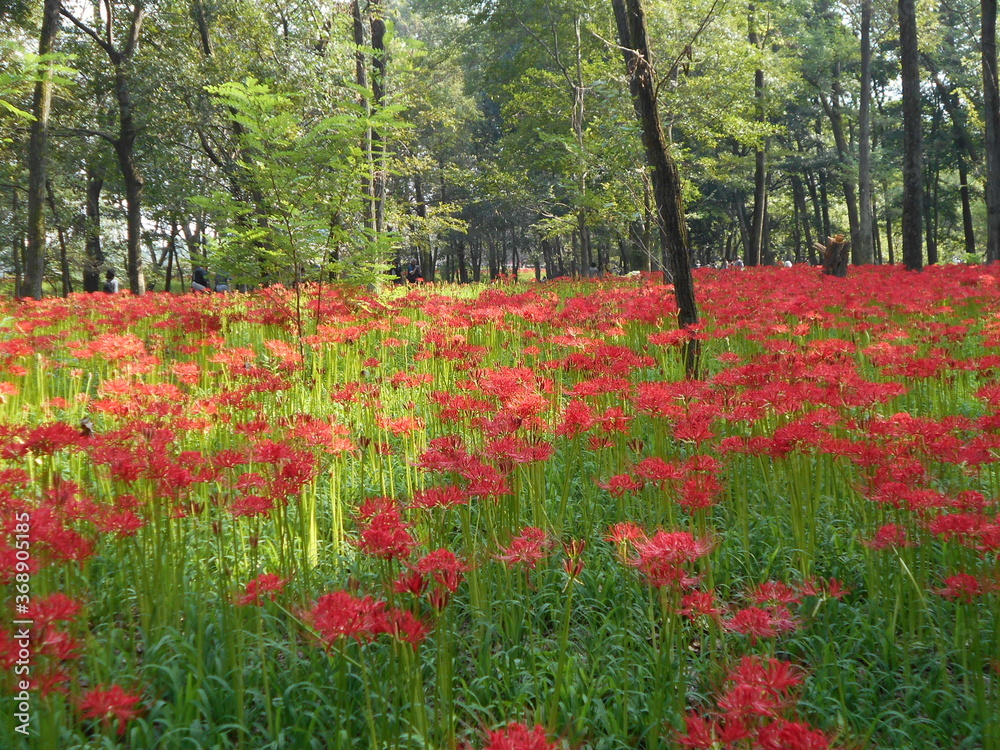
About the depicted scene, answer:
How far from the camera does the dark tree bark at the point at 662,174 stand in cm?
549

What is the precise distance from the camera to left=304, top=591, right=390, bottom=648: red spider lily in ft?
4.60

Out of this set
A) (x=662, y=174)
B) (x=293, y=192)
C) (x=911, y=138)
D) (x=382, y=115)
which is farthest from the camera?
(x=911, y=138)

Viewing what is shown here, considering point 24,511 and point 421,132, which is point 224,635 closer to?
point 24,511

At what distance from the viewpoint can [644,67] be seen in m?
5.41

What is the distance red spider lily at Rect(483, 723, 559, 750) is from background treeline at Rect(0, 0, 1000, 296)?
13.3ft

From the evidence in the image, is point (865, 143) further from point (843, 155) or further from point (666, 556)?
point (666, 556)

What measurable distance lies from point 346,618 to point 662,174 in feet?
17.0

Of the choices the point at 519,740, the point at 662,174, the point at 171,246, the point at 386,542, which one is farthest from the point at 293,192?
the point at 171,246

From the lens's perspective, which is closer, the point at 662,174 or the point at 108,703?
the point at 108,703

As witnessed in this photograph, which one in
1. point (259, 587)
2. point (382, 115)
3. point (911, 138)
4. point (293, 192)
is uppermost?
point (911, 138)

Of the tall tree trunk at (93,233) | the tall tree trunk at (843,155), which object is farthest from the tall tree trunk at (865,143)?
the tall tree trunk at (93,233)

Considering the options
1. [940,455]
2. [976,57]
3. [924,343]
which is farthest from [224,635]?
[976,57]

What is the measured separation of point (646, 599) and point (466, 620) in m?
0.81

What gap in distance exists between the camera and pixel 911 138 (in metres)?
14.0
